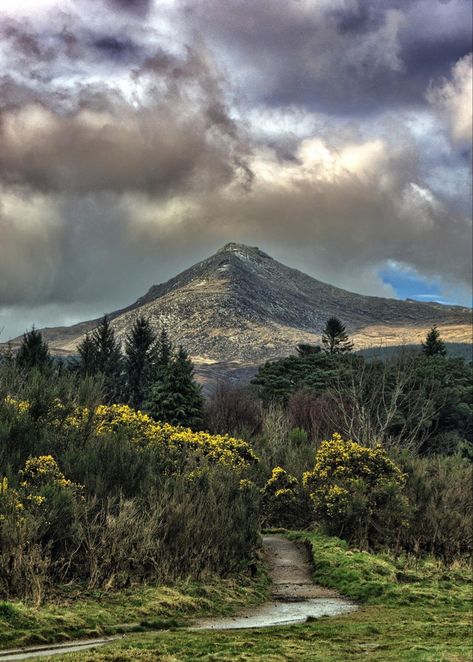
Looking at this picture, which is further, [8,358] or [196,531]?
[8,358]

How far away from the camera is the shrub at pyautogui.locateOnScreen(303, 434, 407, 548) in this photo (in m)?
22.4

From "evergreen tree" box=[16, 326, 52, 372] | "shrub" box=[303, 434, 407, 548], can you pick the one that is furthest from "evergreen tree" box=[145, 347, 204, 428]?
"shrub" box=[303, 434, 407, 548]

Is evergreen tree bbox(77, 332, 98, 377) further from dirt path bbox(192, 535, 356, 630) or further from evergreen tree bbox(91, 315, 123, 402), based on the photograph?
dirt path bbox(192, 535, 356, 630)

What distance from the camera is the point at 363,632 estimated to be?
1190cm

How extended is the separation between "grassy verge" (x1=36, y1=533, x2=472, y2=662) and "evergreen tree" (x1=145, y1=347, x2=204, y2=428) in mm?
22480

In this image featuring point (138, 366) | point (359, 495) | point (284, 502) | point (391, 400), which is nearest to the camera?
point (359, 495)

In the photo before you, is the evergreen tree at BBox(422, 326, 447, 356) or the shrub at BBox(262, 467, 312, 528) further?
the evergreen tree at BBox(422, 326, 447, 356)

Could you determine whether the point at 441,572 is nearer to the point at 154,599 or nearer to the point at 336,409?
the point at 154,599

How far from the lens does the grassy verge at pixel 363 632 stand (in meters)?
9.27

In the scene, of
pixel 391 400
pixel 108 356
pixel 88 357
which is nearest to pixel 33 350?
pixel 88 357

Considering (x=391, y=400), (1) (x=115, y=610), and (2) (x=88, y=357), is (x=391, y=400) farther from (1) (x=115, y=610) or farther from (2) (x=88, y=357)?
(2) (x=88, y=357)

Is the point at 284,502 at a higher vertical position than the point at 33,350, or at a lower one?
lower

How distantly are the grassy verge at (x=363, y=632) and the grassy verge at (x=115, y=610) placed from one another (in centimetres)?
90

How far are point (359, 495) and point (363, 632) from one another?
10.5 meters
